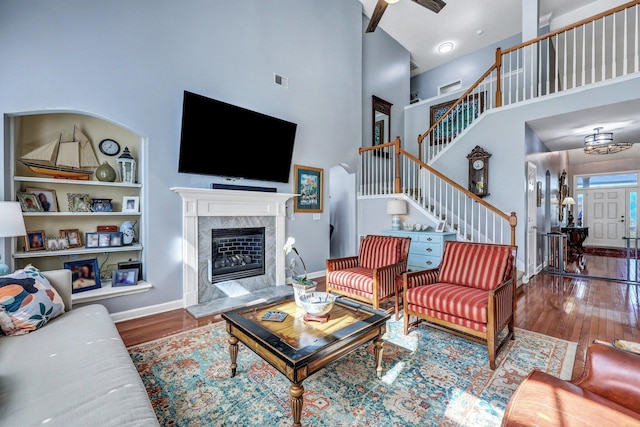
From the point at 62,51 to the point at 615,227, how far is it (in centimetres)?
1399

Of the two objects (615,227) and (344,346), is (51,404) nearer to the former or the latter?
(344,346)

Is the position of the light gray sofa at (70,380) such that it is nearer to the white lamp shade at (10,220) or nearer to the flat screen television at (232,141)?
the white lamp shade at (10,220)

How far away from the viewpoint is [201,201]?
145 inches

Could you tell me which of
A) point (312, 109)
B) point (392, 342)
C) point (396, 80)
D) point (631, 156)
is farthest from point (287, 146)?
point (631, 156)

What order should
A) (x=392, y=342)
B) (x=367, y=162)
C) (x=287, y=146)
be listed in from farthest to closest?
(x=367, y=162)
(x=287, y=146)
(x=392, y=342)

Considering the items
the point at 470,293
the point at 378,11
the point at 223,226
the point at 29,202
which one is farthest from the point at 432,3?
the point at 29,202

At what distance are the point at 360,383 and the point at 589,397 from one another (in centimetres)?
125

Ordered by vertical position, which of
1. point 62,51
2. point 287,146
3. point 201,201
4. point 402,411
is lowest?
point 402,411

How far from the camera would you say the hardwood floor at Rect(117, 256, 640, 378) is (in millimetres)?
2770

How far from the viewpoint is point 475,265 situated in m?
2.80

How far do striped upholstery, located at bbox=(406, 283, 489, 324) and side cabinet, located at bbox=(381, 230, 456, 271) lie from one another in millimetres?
1551

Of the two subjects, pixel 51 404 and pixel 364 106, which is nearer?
pixel 51 404

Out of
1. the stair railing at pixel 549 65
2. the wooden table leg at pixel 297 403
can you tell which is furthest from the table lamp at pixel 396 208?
the wooden table leg at pixel 297 403

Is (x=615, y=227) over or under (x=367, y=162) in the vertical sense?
under
